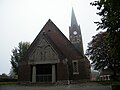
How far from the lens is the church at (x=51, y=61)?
28336mm

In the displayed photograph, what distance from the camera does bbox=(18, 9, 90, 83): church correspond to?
28.3 m

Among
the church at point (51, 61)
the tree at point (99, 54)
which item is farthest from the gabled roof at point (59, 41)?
the tree at point (99, 54)

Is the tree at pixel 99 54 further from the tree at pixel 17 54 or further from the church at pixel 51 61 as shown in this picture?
the tree at pixel 17 54

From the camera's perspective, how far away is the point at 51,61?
29.1 meters

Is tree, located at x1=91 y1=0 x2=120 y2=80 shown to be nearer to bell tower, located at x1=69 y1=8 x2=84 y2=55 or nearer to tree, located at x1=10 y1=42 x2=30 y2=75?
tree, located at x1=10 y1=42 x2=30 y2=75

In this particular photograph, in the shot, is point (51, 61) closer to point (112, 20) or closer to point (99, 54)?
point (99, 54)

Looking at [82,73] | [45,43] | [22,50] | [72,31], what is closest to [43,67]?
[45,43]

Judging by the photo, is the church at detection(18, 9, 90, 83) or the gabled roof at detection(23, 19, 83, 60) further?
the gabled roof at detection(23, 19, 83, 60)

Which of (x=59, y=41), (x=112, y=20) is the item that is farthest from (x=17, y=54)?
(x=112, y=20)

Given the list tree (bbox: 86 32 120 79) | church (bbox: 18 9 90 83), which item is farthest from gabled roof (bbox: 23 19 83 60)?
tree (bbox: 86 32 120 79)

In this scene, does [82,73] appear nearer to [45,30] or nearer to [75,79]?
[75,79]

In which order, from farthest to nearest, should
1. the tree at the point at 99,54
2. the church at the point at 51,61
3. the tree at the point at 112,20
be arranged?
the tree at the point at 99,54, the church at the point at 51,61, the tree at the point at 112,20

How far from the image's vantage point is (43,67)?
32875 mm

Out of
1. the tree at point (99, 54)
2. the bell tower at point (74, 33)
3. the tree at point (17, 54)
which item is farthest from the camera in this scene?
the bell tower at point (74, 33)
